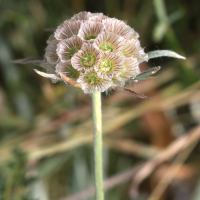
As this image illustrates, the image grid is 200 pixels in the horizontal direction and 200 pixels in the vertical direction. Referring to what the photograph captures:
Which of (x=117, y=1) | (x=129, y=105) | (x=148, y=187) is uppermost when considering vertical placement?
(x=117, y=1)

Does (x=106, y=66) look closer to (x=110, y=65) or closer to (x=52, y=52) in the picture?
(x=110, y=65)

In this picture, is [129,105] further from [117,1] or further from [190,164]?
[117,1]

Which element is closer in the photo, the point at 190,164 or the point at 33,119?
the point at 190,164

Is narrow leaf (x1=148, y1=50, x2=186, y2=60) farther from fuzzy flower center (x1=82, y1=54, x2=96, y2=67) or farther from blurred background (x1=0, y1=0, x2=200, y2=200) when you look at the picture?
blurred background (x1=0, y1=0, x2=200, y2=200)

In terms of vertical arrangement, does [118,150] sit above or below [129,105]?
below

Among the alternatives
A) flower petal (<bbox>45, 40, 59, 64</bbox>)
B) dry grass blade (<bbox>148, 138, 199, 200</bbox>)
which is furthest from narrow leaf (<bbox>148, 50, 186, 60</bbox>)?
dry grass blade (<bbox>148, 138, 199, 200</bbox>)

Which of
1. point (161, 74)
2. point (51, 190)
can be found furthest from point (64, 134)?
point (161, 74)

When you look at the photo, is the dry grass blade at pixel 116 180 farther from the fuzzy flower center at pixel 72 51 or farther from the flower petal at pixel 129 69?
the fuzzy flower center at pixel 72 51
